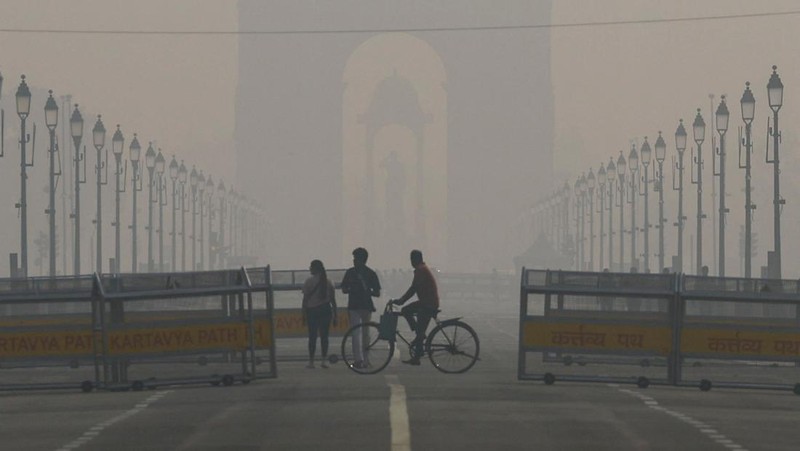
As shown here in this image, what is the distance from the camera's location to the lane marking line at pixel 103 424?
24328 millimetres

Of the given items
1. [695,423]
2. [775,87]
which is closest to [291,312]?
[695,423]

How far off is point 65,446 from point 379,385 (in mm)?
9555

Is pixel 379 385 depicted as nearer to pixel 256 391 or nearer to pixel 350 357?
pixel 256 391

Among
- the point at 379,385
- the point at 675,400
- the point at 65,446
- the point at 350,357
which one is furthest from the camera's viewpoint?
the point at 350,357

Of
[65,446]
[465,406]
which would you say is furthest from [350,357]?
[65,446]

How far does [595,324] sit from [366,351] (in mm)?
3801

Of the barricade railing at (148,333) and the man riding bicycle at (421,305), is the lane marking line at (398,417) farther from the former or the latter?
the man riding bicycle at (421,305)

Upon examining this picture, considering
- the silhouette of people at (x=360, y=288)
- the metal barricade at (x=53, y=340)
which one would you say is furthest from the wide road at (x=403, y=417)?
the silhouette of people at (x=360, y=288)

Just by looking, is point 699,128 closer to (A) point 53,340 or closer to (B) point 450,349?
(B) point 450,349

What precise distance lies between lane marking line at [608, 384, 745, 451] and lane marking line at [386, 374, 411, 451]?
274cm

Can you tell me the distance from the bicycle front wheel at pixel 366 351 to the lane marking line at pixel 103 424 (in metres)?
4.76

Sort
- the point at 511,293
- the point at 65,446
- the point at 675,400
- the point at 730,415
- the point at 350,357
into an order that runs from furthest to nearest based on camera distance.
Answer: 1. the point at 511,293
2. the point at 350,357
3. the point at 675,400
4. the point at 730,415
5. the point at 65,446

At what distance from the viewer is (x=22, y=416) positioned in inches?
1135

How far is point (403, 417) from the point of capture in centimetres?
2678
